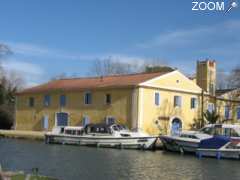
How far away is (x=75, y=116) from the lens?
55.6m

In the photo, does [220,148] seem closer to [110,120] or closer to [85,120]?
[110,120]

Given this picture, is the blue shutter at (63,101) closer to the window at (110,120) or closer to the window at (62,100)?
the window at (62,100)

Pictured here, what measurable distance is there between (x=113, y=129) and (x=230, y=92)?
21743 mm

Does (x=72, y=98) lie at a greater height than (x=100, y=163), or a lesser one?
greater

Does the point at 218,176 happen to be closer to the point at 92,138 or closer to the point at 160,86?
the point at 92,138

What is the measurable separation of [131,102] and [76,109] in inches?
307

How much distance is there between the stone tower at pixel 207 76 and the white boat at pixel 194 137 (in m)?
17.8

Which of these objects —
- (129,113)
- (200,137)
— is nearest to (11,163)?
(200,137)

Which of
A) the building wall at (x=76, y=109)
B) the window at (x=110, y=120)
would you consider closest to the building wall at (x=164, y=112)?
the building wall at (x=76, y=109)

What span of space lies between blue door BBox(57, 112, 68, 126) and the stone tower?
16.3 meters

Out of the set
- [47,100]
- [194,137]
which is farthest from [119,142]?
[47,100]

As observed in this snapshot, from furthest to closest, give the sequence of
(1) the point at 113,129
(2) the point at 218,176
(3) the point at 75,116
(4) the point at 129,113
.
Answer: (3) the point at 75,116
(4) the point at 129,113
(1) the point at 113,129
(2) the point at 218,176

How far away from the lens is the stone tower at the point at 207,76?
60.7m

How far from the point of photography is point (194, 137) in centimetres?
4162
